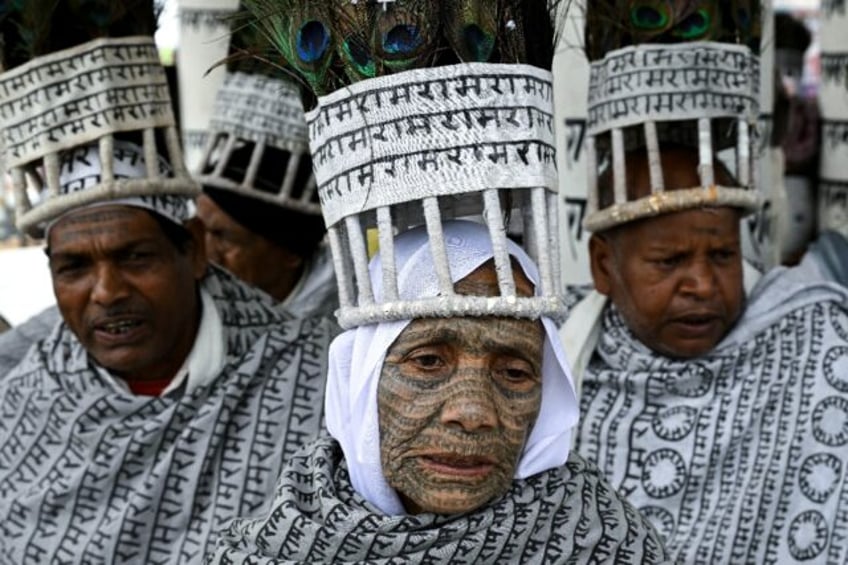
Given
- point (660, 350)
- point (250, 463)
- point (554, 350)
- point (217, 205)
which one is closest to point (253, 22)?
point (554, 350)

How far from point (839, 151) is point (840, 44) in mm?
449

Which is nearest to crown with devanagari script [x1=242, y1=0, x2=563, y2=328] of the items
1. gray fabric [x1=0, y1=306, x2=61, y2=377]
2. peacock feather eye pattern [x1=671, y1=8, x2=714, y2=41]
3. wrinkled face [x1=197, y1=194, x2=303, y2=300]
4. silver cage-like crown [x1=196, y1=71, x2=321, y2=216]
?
peacock feather eye pattern [x1=671, y1=8, x2=714, y2=41]

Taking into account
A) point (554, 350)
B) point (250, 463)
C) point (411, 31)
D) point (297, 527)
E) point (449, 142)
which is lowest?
point (250, 463)

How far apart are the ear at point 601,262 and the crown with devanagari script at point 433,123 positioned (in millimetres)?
1499

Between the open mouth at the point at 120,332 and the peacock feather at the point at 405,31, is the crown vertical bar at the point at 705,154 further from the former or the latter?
the open mouth at the point at 120,332

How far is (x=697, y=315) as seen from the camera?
3.97 meters

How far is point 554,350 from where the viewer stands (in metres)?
2.67

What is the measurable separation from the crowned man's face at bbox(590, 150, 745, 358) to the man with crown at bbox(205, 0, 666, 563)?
4.27ft

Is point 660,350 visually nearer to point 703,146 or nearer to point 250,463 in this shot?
point 703,146

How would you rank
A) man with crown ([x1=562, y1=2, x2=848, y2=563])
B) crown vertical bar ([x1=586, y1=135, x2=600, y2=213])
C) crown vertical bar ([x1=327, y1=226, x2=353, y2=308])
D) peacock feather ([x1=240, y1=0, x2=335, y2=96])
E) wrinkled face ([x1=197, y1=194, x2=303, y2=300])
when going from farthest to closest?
1. wrinkled face ([x1=197, y1=194, x2=303, y2=300])
2. crown vertical bar ([x1=586, y1=135, x2=600, y2=213])
3. man with crown ([x1=562, y1=2, x2=848, y2=563])
4. crown vertical bar ([x1=327, y1=226, x2=353, y2=308])
5. peacock feather ([x1=240, y1=0, x2=335, y2=96])

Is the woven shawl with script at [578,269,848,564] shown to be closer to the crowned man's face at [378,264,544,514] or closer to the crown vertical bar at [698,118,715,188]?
the crown vertical bar at [698,118,715,188]

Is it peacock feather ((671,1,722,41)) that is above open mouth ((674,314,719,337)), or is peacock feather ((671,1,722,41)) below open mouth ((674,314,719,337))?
above

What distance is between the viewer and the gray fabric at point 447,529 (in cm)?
256

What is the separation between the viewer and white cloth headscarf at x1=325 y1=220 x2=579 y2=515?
2621mm
